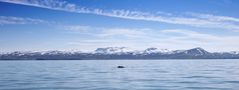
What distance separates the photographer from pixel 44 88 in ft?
127

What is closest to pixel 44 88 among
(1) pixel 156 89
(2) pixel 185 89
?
(1) pixel 156 89

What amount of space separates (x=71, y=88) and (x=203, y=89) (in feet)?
48.6

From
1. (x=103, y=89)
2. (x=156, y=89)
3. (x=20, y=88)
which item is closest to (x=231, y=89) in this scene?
(x=156, y=89)

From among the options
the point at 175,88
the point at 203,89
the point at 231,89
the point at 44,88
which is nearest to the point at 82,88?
the point at 44,88

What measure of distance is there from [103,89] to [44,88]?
6973 mm

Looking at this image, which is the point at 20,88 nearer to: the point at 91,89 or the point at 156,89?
the point at 91,89

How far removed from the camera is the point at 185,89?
1485 inches

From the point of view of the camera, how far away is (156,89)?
1494 inches

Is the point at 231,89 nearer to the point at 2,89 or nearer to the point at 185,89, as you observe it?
the point at 185,89

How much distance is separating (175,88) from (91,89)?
9681mm

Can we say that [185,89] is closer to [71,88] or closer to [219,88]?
[219,88]

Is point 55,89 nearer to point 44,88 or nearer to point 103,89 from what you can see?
point 44,88

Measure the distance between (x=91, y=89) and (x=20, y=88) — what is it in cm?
843

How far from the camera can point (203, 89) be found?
122 feet
